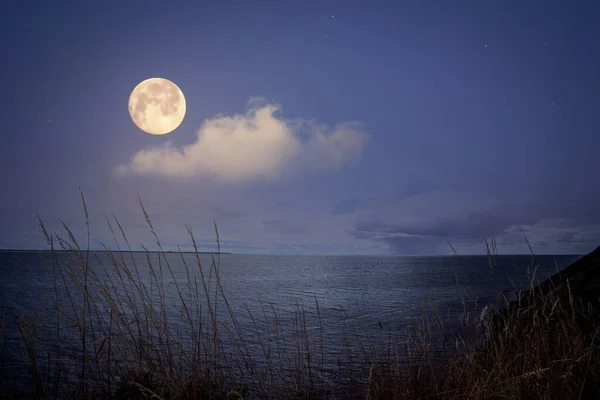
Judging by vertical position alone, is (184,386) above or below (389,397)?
above

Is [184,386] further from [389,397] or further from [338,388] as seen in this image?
[338,388]

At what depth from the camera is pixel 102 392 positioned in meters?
4.52

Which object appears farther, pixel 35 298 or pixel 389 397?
pixel 35 298

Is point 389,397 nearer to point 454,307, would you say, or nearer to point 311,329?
point 311,329

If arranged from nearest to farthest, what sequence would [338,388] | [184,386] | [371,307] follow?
[184,386]
[338,388]
[371,307]

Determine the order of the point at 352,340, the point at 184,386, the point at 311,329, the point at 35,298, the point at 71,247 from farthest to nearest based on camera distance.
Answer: the point at 35,298 → the point at 311,329 → the point at 352,340 → the point at 71,247 → the point at 184,386

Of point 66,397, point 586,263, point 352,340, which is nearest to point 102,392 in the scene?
point 66,397

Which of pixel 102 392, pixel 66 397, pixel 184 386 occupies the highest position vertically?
pixel 184 386

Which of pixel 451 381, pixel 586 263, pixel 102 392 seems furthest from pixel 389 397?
pixel 586 263

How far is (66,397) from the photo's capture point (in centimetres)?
520

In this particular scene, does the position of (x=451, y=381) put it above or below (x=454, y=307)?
above

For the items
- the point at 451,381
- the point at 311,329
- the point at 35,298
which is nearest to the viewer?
the point at 451,381

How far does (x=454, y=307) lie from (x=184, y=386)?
81.9 ft

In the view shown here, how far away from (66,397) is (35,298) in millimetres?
36606
